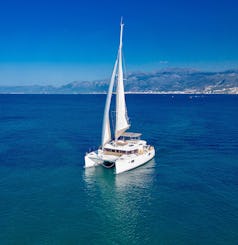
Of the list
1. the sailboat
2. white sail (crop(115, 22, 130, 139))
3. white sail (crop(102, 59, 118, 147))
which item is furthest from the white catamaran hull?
white sail (crop(115, 22, 130, 139))

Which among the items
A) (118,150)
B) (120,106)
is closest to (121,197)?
(118,150)

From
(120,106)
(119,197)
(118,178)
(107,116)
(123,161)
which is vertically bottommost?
(119,197)

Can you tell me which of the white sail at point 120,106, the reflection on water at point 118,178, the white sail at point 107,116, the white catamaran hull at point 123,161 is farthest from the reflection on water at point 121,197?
the white sail at point 120,106

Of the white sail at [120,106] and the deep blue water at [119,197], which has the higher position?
the white sail at [120,106]

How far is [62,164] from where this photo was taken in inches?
2279

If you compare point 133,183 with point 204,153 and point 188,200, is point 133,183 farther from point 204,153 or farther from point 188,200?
point 204,153

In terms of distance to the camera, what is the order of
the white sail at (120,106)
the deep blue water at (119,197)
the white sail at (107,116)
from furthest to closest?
the white sail at (120,106) < the white sail at (107,116) < the deep blue water at (119,197)

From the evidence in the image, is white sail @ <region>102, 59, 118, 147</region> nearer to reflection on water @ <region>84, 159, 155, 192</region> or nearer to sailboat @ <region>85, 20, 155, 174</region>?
sailboat @ <region>85, 20, 155, 174</region>

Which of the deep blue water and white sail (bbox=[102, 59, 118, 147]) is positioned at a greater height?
white sail (bbox=[102, 59, 118, 147])

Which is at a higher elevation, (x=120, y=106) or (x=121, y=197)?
(x=120, y=106)

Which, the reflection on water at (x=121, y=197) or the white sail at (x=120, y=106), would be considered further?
the white sail at (x=120, y=106)

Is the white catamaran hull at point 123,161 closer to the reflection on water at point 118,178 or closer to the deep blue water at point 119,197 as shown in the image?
the reflection on water at point 118,178

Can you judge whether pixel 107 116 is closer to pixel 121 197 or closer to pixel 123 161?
pixel 123 161

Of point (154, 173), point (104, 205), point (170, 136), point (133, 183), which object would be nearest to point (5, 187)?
point (104, 205)
